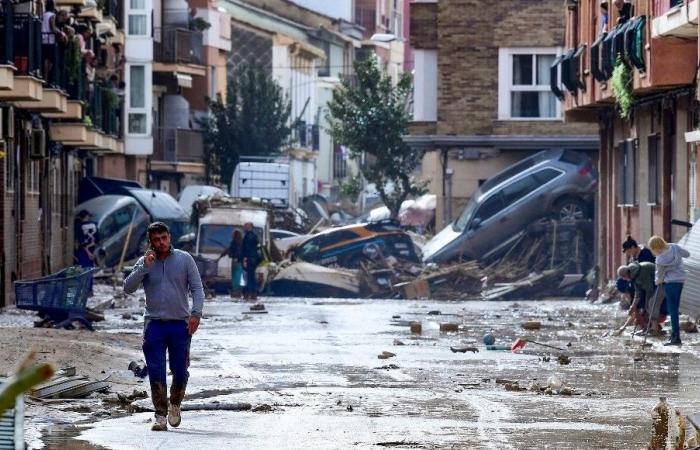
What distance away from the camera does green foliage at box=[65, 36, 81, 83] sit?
1542 inches

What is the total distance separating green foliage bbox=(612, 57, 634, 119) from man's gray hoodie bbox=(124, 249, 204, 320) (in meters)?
20.2

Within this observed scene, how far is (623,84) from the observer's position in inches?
1275

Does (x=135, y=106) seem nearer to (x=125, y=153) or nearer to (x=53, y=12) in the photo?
(x=125, y=153)

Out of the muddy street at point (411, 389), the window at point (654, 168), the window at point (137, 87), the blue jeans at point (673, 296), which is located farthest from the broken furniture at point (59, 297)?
the window at point (137, 87)

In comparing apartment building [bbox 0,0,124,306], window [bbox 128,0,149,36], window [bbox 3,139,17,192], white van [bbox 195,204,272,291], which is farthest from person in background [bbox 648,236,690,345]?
window [bbox 128,0,149,36]

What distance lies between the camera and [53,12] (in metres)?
38.2

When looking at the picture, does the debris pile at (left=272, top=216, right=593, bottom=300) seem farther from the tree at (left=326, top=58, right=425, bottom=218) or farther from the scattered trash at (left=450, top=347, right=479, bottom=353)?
the tree at (left=326, top=58, right=425, bottom=218)

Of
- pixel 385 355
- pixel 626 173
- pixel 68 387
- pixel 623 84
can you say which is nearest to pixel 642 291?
pixel 385 355

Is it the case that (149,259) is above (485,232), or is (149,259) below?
above

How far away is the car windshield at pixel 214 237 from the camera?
42.4m

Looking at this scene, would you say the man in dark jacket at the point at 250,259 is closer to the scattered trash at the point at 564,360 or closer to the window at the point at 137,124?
the scattered trash at the point at 564,360

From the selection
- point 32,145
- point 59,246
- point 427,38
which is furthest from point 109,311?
point 427,38

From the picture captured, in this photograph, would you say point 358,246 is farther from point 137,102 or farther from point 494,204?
point 137,102

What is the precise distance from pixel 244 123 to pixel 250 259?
35.9 m
